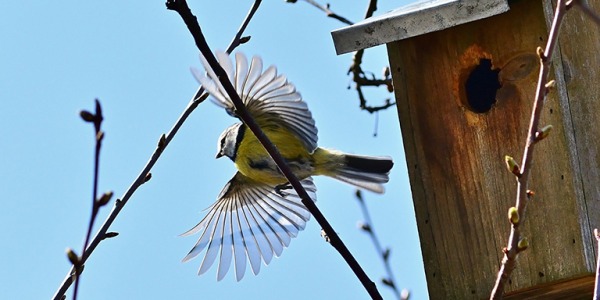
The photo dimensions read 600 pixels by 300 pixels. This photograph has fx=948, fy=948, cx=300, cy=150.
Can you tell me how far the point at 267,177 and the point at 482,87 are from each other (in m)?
1.40

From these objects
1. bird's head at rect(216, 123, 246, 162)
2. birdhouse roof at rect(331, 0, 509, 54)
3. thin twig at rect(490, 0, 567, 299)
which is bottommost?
thin twig at rect(490, 0, 567, 299)

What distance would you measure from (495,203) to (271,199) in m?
1.75

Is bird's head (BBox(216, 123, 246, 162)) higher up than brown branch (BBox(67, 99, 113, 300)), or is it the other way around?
bird's head (BBox(216, 123, 246, 162))

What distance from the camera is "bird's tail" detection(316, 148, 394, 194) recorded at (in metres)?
4.36

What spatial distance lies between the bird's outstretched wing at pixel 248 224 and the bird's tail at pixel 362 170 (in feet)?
0.56

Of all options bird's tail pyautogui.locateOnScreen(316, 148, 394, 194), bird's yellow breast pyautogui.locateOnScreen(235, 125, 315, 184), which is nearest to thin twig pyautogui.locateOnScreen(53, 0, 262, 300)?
bird's yellow breast pyautogui.locateOnScreen(235, 125, 315, 184)

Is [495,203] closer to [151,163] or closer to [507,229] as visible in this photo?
[507,229]

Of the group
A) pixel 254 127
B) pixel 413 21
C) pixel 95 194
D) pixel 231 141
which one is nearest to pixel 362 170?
pixel 231 141

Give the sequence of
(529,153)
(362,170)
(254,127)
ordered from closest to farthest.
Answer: (529,153)
(254,127)
(362,170)

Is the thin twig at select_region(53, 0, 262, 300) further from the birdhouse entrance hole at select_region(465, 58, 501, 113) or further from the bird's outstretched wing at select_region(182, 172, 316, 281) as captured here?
the bird's outstretched wing at select_region(182, 172, 316, 281)

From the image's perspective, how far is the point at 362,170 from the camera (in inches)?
174

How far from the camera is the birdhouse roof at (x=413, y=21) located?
9.00ft

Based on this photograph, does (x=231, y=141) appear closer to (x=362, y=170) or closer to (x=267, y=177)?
(x=267, y=177)

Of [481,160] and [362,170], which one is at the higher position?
[362,170]
